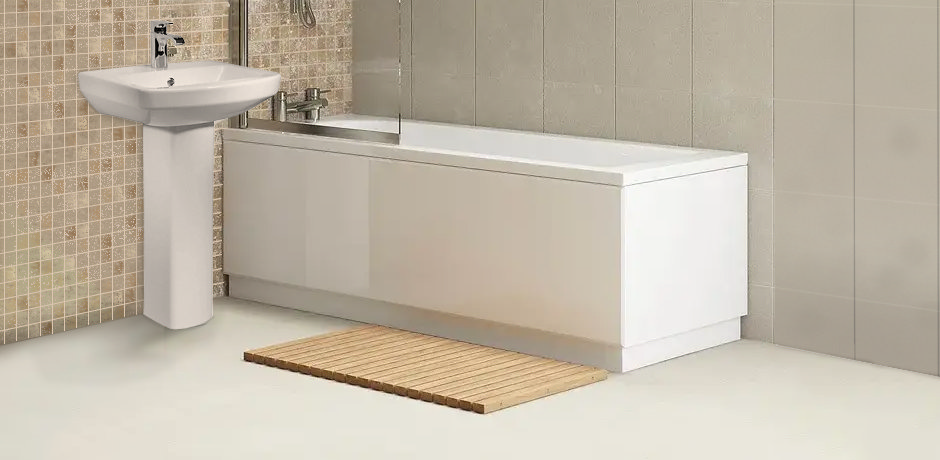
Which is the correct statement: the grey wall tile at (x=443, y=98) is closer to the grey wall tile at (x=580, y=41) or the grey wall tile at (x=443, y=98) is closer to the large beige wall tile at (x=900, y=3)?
the grey wall tile at (x=580, y=41)

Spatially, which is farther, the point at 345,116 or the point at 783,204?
the point at 345,116

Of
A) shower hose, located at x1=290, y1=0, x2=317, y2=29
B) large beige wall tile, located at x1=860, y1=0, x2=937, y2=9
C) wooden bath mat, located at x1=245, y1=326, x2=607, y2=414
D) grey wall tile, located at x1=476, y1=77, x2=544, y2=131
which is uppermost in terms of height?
shower hose, located at x1=290, y1=0, x2=317, y2=29

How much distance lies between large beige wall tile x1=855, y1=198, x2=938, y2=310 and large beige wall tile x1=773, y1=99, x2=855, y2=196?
5.0 inches

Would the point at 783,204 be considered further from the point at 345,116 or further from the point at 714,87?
the point at 345,116

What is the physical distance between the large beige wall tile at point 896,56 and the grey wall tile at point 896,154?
0.04 metres

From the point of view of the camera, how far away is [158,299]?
17.4 feet

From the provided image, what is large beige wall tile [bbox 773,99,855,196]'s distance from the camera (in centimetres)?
492

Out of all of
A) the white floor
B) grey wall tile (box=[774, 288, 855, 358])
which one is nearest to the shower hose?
the white floor

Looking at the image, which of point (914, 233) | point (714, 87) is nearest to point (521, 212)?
point (714, 87)

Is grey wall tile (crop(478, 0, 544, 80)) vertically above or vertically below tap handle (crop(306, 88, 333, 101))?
above

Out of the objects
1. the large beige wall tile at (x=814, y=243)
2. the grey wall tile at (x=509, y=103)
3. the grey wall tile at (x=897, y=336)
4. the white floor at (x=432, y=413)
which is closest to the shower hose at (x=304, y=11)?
the grey wall tile at (x=509, y=103)

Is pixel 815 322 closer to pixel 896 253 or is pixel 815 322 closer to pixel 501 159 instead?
pixel 896 253

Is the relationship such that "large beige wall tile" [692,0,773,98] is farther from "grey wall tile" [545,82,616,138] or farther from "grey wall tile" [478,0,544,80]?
"grey wall tile" [478,0,544,80]

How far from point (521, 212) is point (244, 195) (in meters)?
1.37
